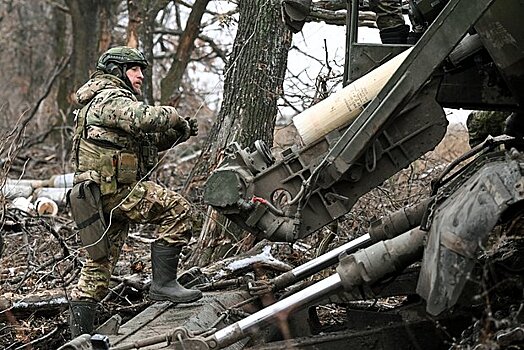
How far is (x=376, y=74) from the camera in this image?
5.47m

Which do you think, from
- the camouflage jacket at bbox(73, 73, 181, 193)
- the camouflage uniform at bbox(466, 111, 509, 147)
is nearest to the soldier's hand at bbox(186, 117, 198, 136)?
the camouflage jacket at bbox(73, 73, 181, 193)

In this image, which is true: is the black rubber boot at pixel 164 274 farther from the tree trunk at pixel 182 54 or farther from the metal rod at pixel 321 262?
the tree trunk at pixel 182 54

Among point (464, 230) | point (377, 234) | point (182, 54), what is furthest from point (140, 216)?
point (182, 54)

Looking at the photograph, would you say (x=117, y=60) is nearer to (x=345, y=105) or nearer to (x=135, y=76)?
(x=135, y=76)

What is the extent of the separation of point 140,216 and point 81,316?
798 millimetres

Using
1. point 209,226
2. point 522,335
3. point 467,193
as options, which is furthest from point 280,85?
point 522,335

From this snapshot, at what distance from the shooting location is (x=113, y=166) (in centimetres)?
637

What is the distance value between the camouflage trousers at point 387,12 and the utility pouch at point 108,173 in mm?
2130

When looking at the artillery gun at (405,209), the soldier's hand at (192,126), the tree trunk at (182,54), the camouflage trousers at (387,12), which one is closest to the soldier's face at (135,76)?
the soldier's hand at (192,126)

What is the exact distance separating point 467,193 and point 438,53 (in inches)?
36.1

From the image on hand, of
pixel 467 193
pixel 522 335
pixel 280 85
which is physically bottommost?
pixel 522 335

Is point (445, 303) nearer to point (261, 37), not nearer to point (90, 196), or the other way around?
point (90, 196)

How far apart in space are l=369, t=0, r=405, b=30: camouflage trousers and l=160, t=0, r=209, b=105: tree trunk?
6.44m

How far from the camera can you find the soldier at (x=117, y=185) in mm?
6242
